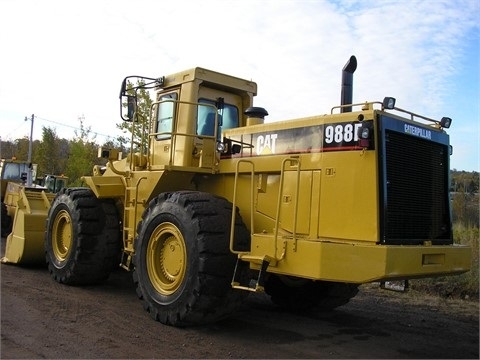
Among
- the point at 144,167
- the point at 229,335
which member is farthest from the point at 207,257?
the point at 144,167

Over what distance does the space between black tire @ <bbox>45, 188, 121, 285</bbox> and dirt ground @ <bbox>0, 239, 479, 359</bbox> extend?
0.25 metres

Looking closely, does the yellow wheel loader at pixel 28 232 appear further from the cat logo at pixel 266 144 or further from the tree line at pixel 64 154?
the tree line at pixel 64 154

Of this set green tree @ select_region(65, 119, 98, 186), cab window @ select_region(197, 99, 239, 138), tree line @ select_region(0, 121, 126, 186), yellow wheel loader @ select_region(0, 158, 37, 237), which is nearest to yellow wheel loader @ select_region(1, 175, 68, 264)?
cab window @ select_region(197, 99, 239, 138)

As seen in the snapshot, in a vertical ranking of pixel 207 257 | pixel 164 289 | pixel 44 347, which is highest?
pixel 207 257

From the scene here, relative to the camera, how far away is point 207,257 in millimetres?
5496

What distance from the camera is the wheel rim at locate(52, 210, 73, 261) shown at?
8.30 meters

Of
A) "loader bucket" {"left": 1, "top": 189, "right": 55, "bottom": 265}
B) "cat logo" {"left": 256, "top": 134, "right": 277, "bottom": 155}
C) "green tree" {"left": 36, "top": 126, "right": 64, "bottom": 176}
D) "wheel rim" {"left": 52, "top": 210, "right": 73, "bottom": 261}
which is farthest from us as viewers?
"green tree" {"left": 36, "top": 126, "right": 64, "bottom": 176}

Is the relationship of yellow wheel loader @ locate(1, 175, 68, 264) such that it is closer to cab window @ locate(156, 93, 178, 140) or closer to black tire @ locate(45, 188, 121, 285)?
black tire @ locate(45, 188, 121, 285)

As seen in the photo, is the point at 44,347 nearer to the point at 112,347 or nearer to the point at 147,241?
the point at 112,347

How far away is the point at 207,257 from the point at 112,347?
4.25 ft

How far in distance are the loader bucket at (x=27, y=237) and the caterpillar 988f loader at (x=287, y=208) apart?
8.83 feet

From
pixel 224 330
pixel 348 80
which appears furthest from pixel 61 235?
pixel 348 80

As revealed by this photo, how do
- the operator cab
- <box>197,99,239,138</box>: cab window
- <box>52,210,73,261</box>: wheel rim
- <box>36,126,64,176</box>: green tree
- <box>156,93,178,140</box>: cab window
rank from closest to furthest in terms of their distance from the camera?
the operator cab → <box>197,99,239,138</box>: cab window → <box>156,93,178,140</box>: cab window → <box>52,210,73,261</box>: wheel rim → <box>36,126,64,176</box>: green tree

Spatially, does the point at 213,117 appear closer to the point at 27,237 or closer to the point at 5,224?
the point at 27,237
